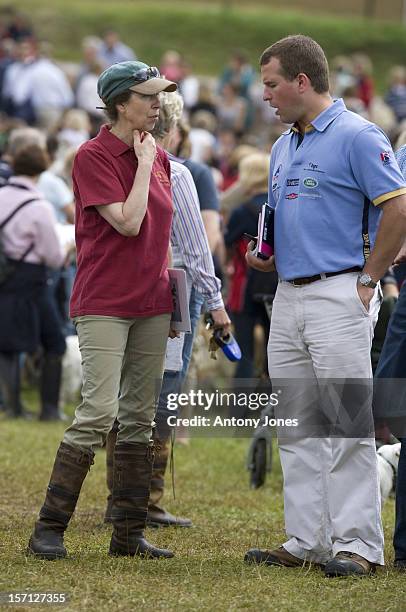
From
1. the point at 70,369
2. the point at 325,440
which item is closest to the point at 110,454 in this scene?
the point at 325,440

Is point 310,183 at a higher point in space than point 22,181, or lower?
lower

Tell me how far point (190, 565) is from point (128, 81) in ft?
7.13

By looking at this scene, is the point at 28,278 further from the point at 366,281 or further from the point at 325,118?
the point at 366,281

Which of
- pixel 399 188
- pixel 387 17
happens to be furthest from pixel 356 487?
pixel 387 17

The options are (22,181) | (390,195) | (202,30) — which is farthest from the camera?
(202,30)

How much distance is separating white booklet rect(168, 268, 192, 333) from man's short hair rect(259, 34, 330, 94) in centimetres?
103

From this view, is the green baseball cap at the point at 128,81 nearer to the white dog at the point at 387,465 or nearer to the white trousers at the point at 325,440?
the white trousers at the point at 325,440

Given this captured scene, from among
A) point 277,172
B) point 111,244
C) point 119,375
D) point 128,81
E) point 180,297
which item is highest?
point 128,81

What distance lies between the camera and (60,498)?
5.85 meters

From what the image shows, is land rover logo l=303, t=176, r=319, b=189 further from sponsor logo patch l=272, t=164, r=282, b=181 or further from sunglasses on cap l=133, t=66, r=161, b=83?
sunglasses on cap l=133, t=66, r=161, b=83

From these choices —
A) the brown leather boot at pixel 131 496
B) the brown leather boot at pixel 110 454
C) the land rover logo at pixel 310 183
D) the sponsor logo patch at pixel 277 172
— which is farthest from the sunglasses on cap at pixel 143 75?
the brown leather boot at pixel 110 454

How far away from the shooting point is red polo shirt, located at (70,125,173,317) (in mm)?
5719

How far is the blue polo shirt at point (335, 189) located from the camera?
5.56 m

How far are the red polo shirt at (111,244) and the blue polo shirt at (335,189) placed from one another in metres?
0.61
